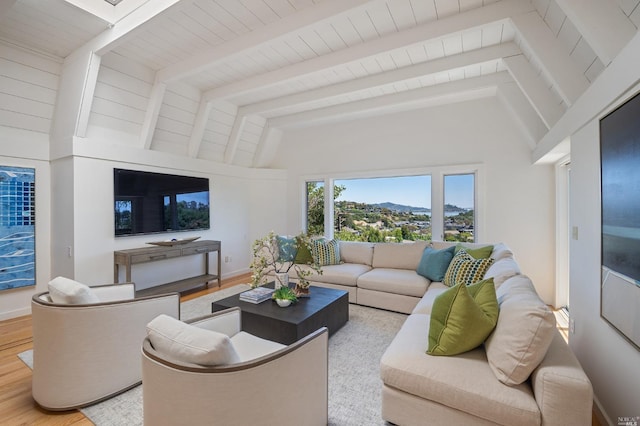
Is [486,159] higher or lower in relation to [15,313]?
higher

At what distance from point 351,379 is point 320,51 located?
3.35 metres

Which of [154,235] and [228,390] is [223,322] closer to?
[228,390]

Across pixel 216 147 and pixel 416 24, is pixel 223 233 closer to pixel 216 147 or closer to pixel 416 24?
pixel 216 147

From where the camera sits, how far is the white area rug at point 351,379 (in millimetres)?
1762

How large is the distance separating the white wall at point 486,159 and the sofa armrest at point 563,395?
3.17 meters

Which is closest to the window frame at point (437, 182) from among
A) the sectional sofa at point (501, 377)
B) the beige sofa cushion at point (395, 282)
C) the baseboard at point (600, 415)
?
the beige sofa cushion at point (395, 282)

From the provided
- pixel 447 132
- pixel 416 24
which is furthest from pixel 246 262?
pixel 416 24

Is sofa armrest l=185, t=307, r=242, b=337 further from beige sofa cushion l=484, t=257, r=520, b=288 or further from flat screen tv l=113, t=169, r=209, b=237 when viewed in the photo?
flat screen tv l=113, t=169, r=209, b=237

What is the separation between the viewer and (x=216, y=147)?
5.27 metres

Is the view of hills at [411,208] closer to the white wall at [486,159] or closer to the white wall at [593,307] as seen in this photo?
the white wall at [486,159]

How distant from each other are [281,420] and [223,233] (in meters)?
4.41

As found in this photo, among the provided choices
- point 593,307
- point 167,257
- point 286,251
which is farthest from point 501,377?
point 167,257

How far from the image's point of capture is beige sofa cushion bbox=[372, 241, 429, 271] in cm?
395

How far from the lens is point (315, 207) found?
591 centimetres
